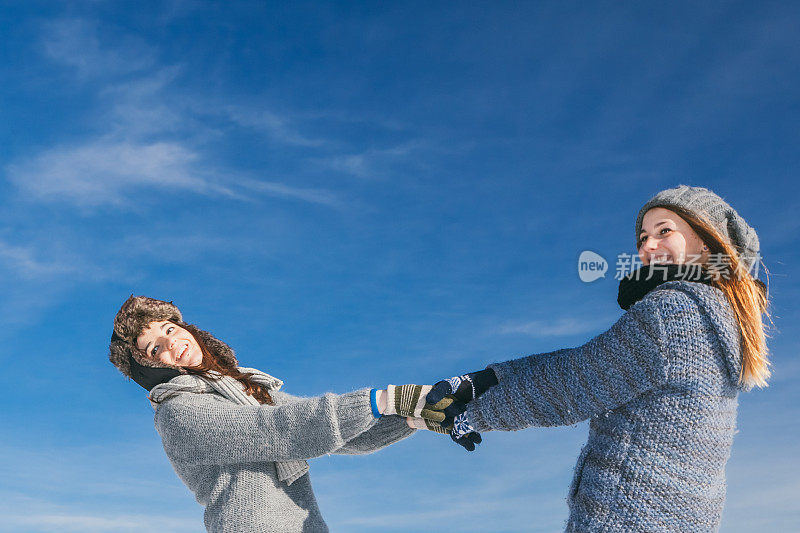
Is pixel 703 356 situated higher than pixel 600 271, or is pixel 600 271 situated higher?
pixel 600 271

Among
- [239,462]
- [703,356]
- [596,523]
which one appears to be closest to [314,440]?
[239,462]

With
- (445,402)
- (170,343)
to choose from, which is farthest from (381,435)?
(170,343)

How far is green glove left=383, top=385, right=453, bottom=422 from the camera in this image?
373 cm

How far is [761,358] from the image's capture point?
3.30 meters

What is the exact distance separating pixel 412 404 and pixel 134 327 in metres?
1.89

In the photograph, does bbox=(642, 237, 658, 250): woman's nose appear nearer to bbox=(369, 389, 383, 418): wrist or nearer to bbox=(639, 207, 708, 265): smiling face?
bbox=(639, 207, 708, 265): smiling face

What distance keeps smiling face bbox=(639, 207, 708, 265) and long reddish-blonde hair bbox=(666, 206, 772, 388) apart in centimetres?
3

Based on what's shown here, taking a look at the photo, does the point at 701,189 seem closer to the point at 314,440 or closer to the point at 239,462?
the point at 314,440

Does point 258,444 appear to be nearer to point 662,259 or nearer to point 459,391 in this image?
point 459,391

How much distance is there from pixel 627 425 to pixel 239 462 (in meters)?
2.13

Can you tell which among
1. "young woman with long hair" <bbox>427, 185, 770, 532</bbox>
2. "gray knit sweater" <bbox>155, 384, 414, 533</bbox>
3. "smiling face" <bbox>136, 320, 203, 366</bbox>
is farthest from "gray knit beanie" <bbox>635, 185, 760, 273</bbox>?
"smiling face" <bbox>136, 320, 203, 366</bbox>

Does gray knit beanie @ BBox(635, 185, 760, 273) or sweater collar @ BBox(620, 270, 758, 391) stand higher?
gray knit beanie @ BBox(635, 185, 760, 273)

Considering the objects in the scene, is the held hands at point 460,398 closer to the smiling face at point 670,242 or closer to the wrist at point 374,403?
the wrist at point 374,403

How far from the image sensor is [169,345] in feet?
14.2
